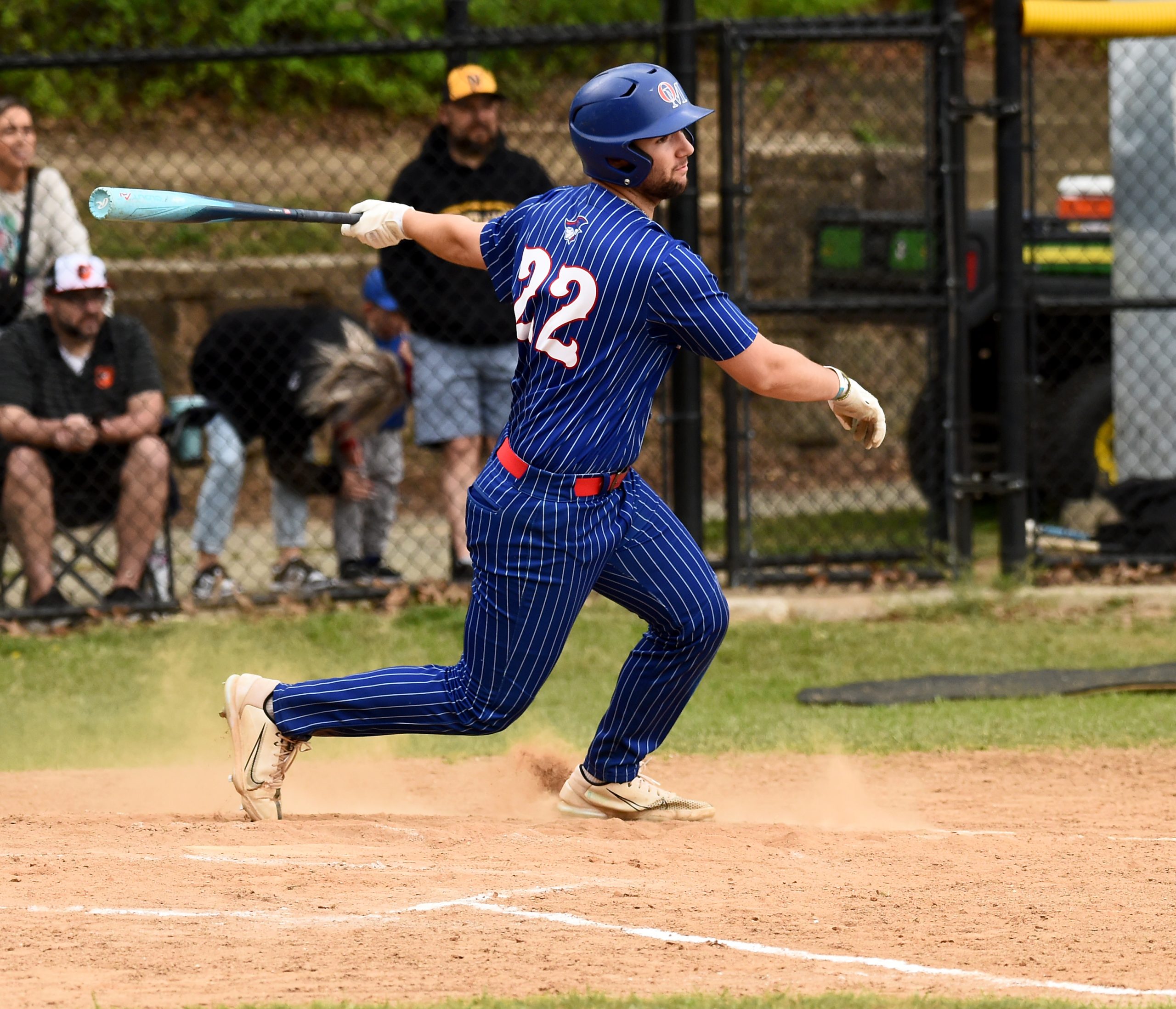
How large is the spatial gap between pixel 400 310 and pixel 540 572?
162 inches

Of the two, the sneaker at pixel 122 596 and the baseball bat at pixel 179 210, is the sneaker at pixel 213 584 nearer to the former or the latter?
the sneaker at pixel 122 596

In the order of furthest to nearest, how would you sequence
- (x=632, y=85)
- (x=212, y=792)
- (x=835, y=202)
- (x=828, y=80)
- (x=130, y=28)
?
(x=828, y=80) < (x=130, y=28) < (x=835, y=202) < (x=212, y=792) < (x=632, y=85)

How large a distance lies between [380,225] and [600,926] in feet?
7.09

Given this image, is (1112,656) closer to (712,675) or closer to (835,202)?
(712,675)

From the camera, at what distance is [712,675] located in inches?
281

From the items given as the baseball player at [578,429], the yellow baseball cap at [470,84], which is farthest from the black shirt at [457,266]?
the baseball player at [578,429]

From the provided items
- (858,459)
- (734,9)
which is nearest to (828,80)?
(734,9)

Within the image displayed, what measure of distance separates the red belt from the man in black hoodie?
137 inches

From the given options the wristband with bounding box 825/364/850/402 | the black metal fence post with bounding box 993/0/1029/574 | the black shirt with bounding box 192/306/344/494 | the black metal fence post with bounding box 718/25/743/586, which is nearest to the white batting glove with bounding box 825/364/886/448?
→ the wristband with bounding box 825/364/850/402

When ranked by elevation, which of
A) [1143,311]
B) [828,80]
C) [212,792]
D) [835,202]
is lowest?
[212,792]

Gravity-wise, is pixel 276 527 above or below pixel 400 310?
below

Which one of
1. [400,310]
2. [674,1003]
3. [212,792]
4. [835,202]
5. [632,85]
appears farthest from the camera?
[835,202]

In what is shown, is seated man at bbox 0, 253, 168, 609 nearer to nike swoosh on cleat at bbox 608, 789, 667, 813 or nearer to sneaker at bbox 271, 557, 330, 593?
sneaker at bbox 271, 557, 330, 593

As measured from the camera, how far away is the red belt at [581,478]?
4.23 m
